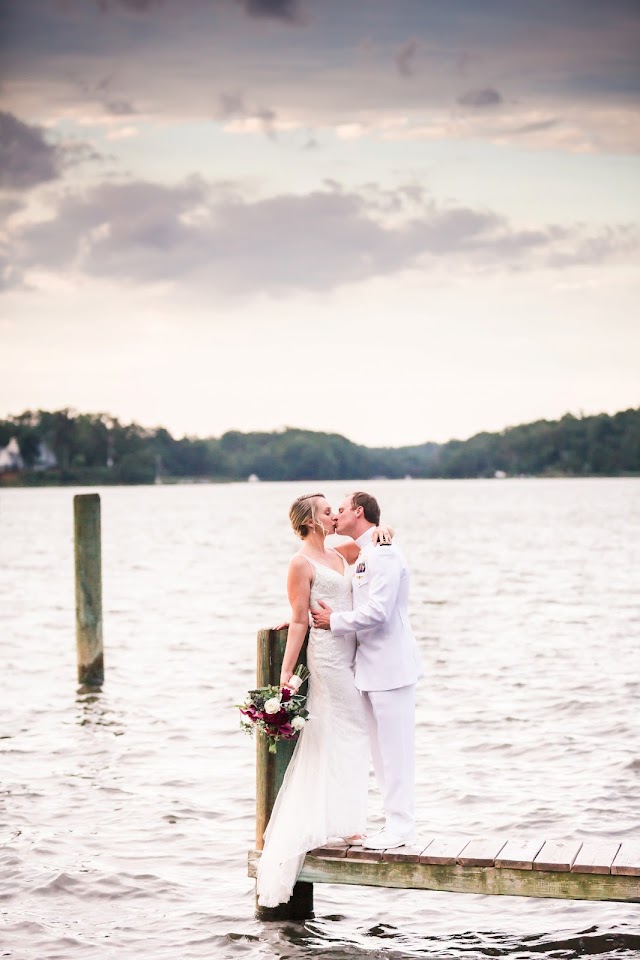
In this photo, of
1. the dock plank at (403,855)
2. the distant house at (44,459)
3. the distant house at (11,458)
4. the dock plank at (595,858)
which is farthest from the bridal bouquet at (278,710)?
the distant house at (44,459)

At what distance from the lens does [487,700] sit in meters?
19.1

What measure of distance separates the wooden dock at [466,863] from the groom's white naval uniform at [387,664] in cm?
27

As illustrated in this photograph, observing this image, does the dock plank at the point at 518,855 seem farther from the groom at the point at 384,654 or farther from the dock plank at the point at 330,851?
the dock plank at the point at 330,851

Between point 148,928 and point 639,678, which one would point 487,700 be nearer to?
point 639,678

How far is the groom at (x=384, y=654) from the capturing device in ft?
24.7

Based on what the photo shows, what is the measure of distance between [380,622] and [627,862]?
2037 mm

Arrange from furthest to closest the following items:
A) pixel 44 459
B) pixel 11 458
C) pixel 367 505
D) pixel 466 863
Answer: pixel 44 459
pixel 11 458
pixel 367 505
pixel 466 863

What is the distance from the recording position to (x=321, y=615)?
766 cm

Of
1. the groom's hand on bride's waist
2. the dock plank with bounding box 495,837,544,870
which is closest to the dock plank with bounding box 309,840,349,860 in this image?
the dock plank with bounding box 495,837,544,870

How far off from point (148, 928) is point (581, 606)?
26.0 metres

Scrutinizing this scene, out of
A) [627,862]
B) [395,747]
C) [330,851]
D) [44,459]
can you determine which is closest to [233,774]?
[330,851]

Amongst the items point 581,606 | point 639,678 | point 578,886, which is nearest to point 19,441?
point 581,606

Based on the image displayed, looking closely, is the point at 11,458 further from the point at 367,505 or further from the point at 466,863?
the point at 466,863

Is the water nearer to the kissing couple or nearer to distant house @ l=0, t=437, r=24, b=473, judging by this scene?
the kissing couple
